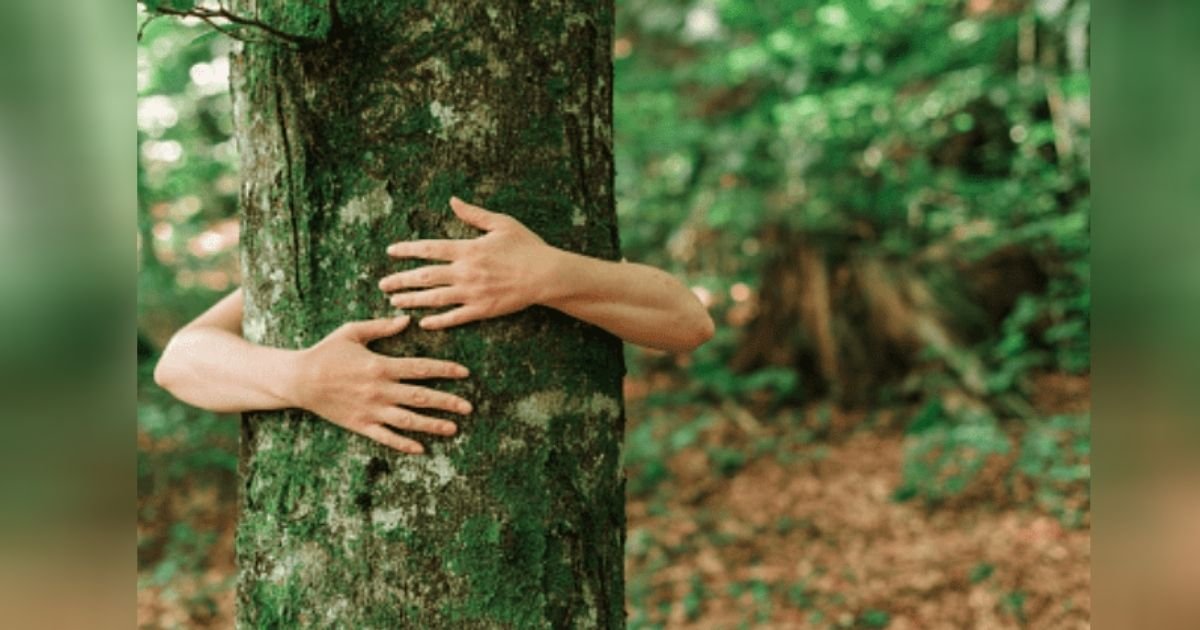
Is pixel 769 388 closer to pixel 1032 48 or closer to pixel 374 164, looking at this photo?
pixel 1032 48

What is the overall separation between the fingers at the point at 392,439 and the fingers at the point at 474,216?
1.20ft

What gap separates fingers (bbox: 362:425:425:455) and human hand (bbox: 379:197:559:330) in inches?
7.1

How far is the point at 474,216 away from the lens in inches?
62.3

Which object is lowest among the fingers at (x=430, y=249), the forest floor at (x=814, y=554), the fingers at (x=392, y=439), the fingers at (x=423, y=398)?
the forest floor at (x=814, y=554)

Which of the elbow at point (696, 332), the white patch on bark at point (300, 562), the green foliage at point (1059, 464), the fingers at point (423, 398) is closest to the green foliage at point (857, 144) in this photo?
the green foliage at point (1059, 464)

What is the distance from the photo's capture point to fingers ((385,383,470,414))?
1558mm

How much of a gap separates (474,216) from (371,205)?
175mm

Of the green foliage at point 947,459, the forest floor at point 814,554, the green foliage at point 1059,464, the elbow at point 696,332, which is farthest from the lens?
the green foliage at point 947,459

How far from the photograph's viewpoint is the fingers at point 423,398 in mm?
1558

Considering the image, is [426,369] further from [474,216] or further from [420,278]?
[474,216]

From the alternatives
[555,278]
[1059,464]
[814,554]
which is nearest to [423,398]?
[555,278]

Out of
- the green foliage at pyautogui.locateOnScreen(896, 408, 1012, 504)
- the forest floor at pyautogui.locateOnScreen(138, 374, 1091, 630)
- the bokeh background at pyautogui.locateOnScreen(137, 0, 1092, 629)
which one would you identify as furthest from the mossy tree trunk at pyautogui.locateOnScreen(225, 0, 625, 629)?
the green foliage at pyautogui.locateOnScreen(896, 408, 1012, 504)

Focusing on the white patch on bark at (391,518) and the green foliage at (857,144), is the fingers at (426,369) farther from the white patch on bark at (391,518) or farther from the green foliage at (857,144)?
the green foliage at (857,144)

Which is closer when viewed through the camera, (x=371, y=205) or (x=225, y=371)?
(x=371, y=205)
